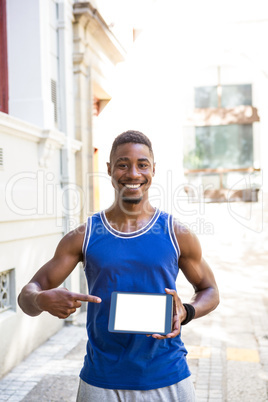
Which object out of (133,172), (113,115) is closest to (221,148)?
(113,115)

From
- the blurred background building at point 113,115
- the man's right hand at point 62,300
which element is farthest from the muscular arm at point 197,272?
the blurred background building at point 113,115

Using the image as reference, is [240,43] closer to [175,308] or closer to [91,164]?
[91,164]

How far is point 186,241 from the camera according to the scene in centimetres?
213

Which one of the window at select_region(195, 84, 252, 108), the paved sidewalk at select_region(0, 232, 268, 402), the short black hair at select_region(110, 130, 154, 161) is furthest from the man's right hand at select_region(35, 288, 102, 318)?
the window at select_region(195, 84, 252, 108)

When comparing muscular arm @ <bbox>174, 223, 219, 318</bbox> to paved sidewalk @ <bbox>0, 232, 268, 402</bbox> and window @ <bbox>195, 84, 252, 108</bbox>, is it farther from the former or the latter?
window @ <bbox>195, 84, 252, 108</bbox>

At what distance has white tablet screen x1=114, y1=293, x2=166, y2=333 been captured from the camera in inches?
71.5

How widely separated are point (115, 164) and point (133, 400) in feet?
3.23

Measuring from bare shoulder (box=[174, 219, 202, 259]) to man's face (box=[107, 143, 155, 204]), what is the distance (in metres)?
0.22

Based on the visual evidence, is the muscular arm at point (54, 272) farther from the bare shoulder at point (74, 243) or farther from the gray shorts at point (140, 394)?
the gray shorts at point (140, 394)

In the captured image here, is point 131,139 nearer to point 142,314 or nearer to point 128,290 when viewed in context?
point 128,290

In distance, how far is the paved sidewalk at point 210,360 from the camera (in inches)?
177

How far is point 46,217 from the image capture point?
612 cm

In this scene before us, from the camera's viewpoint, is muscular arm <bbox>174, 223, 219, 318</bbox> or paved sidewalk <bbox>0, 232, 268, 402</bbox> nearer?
muscular arm <bbox>174, 223, 219, 318</bbox>

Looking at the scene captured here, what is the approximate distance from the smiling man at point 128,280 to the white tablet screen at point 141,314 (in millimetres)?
54
